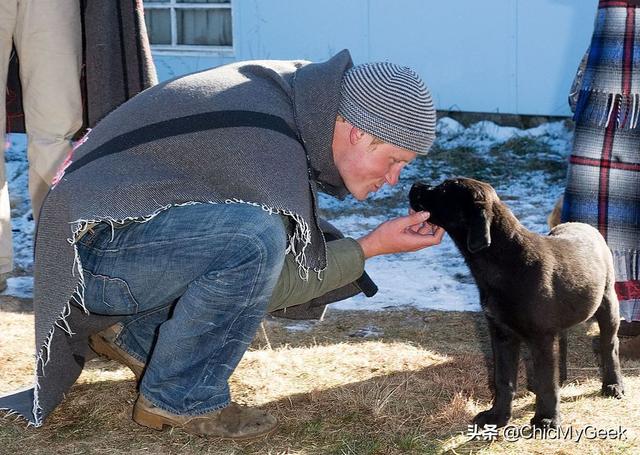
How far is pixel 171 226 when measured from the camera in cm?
304

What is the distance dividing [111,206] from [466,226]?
141 centimetres

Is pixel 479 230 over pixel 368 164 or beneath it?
beneath

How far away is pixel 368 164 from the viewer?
319cm

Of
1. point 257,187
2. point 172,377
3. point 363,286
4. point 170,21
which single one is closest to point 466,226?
point 363,286

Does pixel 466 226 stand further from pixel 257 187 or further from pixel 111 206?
pixel 111 206

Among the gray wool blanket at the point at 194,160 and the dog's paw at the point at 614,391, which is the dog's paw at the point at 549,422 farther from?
the gray wool blanket at the point at 194,160

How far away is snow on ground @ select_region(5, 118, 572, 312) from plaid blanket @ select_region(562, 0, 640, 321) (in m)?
0.97

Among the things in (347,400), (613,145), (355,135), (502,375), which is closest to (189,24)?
(613,145)

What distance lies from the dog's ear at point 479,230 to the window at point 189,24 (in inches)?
316

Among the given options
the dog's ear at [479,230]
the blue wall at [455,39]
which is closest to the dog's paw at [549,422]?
the dog's ear at [479,230]

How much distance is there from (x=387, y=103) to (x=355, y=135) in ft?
0.59

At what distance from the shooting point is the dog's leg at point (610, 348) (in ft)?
12.3

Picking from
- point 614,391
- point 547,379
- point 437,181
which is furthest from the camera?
point 437,181

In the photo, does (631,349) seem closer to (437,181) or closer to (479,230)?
(479,230)
